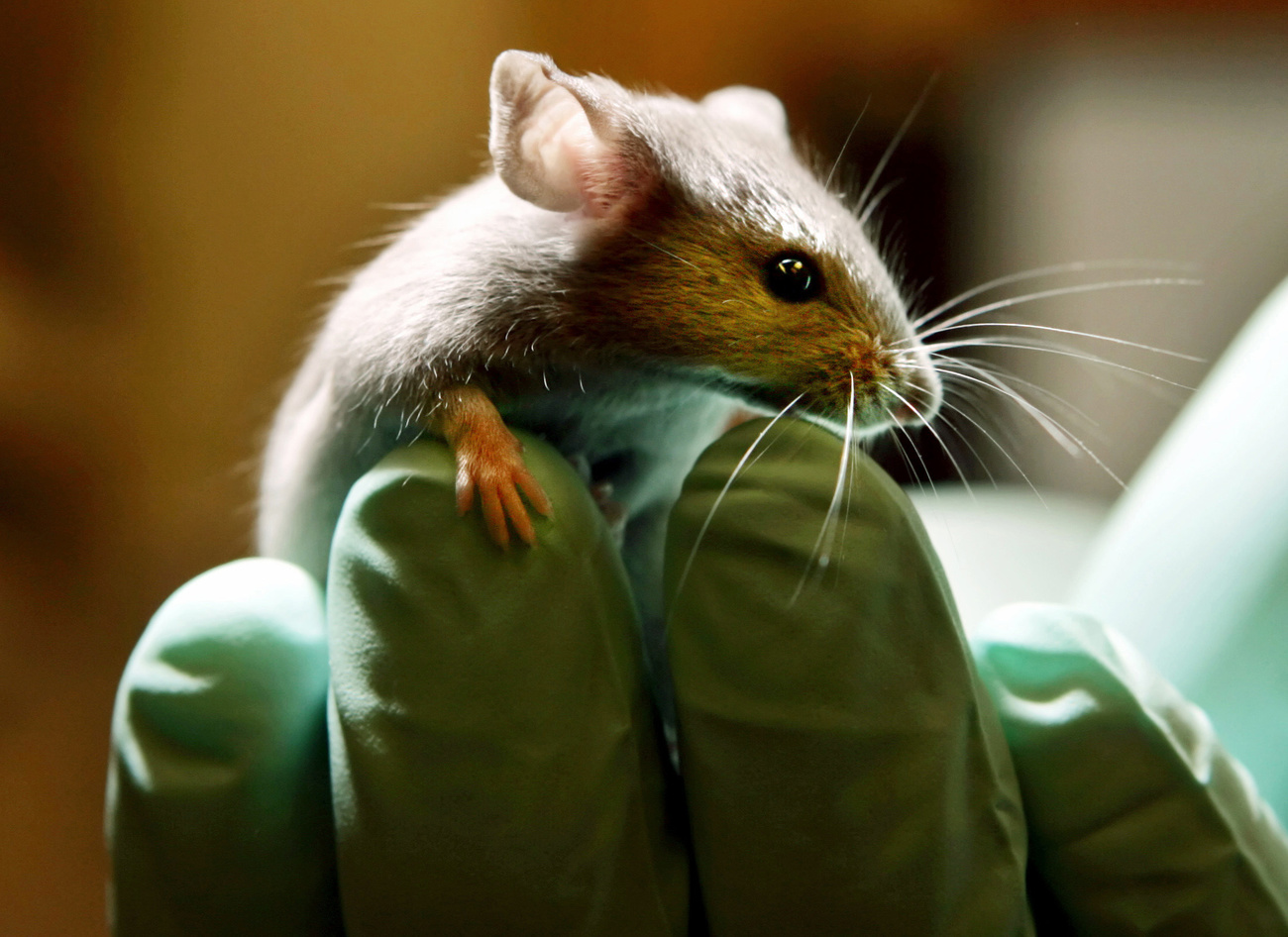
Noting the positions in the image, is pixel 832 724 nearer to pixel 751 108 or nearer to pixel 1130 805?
pixel 1130 805

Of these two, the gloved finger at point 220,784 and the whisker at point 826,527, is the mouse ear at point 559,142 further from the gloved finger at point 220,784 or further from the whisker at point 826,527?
the gloved finger at point 220,784

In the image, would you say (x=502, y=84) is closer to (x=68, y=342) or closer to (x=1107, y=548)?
(x=68, y=342)

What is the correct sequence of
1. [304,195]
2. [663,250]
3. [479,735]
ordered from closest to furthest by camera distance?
1. [479,735]
2. [663,250]
3. [304,195]

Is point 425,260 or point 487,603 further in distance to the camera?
point 425,260

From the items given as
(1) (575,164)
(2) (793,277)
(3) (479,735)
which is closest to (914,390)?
(2) (793,277)

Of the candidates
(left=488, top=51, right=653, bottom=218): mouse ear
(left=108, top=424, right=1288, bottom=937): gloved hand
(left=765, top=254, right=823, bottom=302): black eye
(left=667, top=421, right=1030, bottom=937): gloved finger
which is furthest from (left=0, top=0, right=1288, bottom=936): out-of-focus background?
(left=667, top=421, right=1030, bottom=937): gloved finger

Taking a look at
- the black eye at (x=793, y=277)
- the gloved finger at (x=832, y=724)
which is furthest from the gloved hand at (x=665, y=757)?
the black eye at (x=793, y=277)

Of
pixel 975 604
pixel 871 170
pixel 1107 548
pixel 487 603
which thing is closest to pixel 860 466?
pixel 487 603

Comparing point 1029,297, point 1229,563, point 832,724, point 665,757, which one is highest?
point 1029,297
